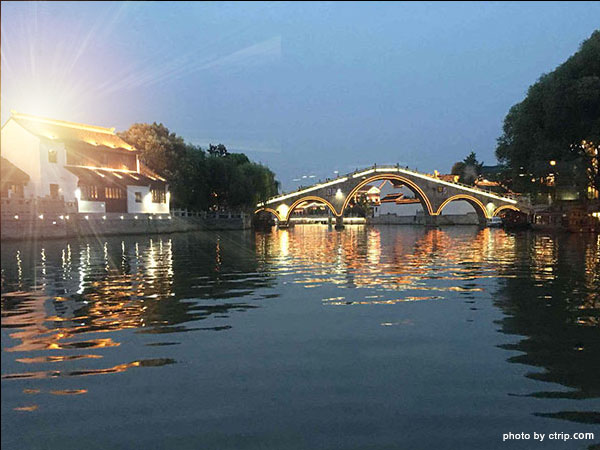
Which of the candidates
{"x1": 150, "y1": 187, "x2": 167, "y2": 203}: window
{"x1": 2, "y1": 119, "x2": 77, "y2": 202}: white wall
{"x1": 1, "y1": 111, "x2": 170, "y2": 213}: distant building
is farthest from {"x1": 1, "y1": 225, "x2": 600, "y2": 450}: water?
{"x1": 150, "y1": 187, "x2": 167, "y2": 203}: window

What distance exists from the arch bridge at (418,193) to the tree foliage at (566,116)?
42.9 m

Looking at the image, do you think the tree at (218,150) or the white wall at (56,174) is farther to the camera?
the tree at (218,150)

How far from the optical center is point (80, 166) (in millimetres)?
56531

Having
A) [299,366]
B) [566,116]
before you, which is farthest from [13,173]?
[566,116]

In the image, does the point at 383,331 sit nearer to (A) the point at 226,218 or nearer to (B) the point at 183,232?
(B) the point at 183,232

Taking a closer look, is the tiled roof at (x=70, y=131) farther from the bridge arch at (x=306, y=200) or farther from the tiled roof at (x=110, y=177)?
the bridge arch at (x=306, y=200)

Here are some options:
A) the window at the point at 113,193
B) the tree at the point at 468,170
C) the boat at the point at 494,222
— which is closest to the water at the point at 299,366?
the window at the point at 113,193

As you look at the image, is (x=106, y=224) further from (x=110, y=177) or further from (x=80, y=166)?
(x=80, y=166)

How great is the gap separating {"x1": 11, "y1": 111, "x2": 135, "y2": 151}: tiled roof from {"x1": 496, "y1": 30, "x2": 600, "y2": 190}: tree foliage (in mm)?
45426

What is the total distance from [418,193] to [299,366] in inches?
3825

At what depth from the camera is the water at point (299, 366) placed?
210 inches

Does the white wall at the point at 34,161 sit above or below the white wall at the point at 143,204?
above

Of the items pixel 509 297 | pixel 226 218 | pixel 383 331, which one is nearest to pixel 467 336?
pixel 383 331

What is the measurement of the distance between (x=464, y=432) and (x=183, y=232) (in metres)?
58.8
